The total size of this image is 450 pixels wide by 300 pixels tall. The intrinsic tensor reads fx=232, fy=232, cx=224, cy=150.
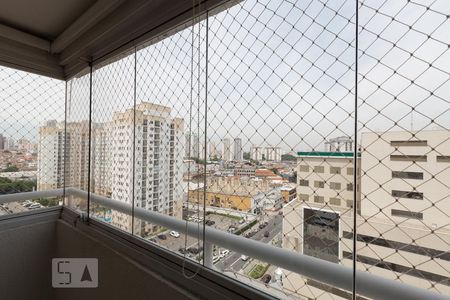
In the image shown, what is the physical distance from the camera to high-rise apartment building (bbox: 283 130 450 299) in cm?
53

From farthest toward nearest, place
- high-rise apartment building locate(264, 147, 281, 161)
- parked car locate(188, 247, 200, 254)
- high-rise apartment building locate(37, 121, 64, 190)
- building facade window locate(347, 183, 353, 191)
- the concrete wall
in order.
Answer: high-rise apartment building locate(37, 121, 64, 190), the concrete wall, parked car locate(188, 247, 200, 254), high-rise apartment building locate(264, 147, 281, 161), building facade window locate(347, 183, 353, 191)

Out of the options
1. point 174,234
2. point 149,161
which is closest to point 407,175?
point 174,234

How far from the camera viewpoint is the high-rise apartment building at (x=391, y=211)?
1.75 feet

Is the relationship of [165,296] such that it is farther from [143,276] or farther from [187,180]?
[187,180]

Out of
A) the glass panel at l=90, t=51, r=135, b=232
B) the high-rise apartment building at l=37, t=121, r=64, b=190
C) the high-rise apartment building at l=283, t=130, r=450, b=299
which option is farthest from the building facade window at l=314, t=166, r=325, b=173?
the high-rise apartment building at l=37, t=121, r=64, b=190

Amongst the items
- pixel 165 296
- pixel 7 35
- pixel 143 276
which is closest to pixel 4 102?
pixel 7 35

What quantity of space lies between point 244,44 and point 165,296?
1102mm

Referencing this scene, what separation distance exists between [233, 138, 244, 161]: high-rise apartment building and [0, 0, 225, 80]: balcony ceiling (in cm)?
55

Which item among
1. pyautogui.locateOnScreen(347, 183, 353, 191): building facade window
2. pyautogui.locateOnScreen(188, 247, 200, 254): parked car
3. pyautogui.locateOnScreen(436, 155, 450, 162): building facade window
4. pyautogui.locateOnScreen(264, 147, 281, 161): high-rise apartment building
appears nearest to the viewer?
pyautogui.locateOnScreen(436, 155, 450, 162): building facade window

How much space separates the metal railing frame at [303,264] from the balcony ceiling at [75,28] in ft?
3.03

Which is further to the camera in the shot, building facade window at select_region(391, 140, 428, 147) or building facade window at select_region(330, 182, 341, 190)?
building facade window at select_region(330, 182, 341, 190)

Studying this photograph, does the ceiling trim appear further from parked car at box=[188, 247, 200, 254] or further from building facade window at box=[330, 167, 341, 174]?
building facade window at box=[330, 167, 341, 174]

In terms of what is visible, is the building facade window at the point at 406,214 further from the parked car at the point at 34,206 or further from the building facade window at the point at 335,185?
the parked car at the point at 34,206

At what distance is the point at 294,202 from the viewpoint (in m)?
0.77
